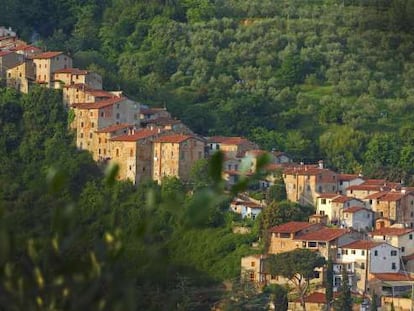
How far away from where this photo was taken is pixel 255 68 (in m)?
57.5

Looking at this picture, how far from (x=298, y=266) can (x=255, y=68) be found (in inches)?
866

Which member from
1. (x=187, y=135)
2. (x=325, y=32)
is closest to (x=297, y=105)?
(x=325, y=32)

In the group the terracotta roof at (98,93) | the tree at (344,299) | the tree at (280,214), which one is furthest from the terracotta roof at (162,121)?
the tree at (344,299)

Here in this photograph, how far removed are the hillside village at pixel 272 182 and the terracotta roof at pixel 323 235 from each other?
21 mm

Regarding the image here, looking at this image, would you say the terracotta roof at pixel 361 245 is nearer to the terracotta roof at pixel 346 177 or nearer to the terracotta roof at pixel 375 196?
the terracotta roof at pixel 375 196

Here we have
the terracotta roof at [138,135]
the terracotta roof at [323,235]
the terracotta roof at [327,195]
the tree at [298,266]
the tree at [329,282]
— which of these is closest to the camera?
the tree at [329,282]

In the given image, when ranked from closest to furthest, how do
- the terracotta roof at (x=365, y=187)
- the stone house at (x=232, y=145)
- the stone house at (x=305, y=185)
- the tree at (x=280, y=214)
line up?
the tree at (x=280, y=214)
the stone house at (x=305, y=185)
the terracotta roof at (x=365, y=187)
the stone house at (x=232, y=145)

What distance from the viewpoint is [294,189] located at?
131 ft

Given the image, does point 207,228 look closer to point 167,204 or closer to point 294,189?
point 294,189

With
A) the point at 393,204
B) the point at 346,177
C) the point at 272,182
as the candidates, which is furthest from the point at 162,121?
the point at 393,204

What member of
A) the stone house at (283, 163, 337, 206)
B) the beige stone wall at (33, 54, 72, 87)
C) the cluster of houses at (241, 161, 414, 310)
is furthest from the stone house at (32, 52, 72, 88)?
the stone house at (283, 163, 337, 206)

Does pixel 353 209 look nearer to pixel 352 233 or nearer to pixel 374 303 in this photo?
pixel 352 233

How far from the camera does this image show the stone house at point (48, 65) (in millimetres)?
43656

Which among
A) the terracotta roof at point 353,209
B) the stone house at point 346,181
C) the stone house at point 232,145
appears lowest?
the terracotta roof at point 353,209
